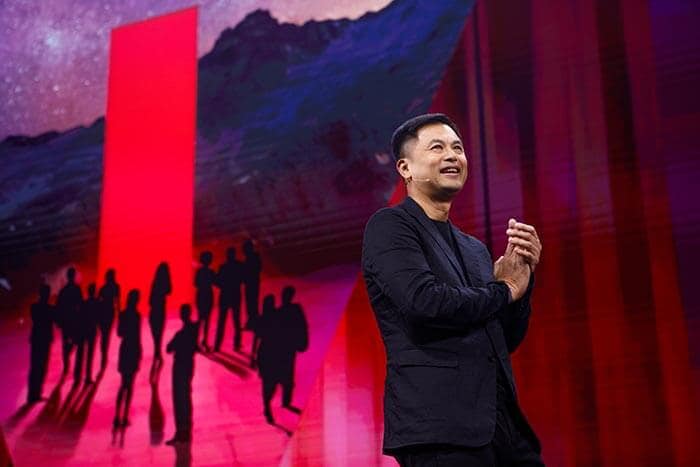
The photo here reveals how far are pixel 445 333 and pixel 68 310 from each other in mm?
2194

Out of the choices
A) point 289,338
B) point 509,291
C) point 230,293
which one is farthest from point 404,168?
point 230,293

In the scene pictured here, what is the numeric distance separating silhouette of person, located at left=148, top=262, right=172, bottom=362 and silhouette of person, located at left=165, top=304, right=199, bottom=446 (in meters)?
0.05

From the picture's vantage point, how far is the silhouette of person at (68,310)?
10.1ft

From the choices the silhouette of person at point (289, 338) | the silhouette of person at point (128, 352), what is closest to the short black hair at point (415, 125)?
the silhouette of person at point (289, 338)

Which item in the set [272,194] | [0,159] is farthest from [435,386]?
[0,159]

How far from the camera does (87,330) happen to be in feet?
10.1

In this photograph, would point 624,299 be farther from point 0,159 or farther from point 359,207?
point 0,159

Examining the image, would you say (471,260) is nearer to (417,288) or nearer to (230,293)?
(417,288)

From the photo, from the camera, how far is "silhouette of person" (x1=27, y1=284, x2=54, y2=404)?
3.09 meters

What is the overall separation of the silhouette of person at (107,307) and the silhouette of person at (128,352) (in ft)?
0.13

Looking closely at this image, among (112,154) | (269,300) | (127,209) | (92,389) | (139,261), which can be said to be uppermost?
(112,154)

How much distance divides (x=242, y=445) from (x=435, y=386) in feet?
5.25

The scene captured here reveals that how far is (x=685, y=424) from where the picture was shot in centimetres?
220

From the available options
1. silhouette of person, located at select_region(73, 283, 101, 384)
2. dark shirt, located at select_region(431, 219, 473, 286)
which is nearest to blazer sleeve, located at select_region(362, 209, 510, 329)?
dark shirt, located at select_region(431, 219, 473, 286)
